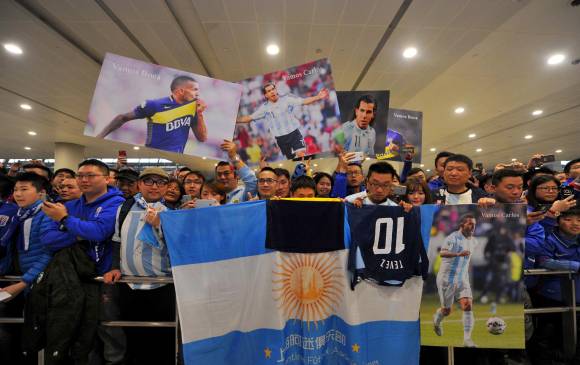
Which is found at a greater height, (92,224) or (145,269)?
(92,224)

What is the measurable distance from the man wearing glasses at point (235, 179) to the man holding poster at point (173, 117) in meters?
0.57

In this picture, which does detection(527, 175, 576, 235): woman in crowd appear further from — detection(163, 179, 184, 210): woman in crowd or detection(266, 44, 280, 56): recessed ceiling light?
detection(266, 44, 280, 56): recessed ceiling light

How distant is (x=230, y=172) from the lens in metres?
3.49

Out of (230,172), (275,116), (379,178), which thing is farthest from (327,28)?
(379,178)

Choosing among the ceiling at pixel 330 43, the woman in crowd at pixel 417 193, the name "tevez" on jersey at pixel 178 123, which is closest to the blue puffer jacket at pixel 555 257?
the woman in crowd at pixel 417 193

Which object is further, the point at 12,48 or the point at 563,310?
the point at 12,48

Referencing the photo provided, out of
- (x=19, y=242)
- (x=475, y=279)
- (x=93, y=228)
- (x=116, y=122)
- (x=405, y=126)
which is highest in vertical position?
(x=405, y=126)

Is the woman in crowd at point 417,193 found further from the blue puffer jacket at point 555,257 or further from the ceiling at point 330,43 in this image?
the ceiling at point 330,43

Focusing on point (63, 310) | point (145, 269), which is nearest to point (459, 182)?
point (145, 269)

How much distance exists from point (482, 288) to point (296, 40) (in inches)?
208

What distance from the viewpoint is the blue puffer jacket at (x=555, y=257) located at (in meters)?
2.48

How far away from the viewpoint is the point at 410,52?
6.20 metres

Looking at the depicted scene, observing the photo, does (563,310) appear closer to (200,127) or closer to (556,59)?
(200,127)

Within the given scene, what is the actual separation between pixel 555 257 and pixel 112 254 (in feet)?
12.7
